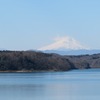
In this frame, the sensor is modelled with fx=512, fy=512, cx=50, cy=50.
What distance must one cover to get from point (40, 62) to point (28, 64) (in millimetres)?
9418

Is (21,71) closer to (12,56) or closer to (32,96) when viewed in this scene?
(12,56)

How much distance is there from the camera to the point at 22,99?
50.7 metres

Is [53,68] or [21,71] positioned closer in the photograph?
[21,71]

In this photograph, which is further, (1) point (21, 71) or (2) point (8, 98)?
(1) point (21, 71)

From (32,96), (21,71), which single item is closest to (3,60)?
(21,71)

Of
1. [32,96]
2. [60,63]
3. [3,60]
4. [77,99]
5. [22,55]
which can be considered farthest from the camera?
[60,63]

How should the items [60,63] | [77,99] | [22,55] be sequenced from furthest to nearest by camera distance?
[60,63], [22,55], [77,99]

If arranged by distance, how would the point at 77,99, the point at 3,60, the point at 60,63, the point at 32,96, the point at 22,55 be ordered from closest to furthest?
the point at 77,99 → the point at 32,96 → the point at 3,60 → the point at 22,55 → the point at 60,63

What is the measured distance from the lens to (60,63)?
19000cm

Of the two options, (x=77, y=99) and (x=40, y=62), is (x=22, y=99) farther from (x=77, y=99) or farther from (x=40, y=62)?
(x=40, y=62)

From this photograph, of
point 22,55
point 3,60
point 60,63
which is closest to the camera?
point 3,60

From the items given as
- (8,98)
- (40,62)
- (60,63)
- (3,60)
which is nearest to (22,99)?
(8,98)

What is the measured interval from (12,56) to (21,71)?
23.7 ft

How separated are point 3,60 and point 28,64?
8.87m
